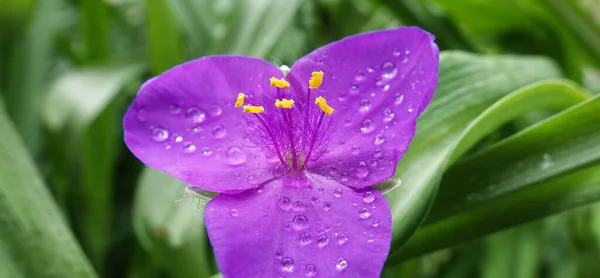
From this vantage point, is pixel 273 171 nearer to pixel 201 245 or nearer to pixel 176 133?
pixel 176 133

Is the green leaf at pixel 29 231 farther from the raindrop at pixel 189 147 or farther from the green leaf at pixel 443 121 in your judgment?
the green leaf at pixel 443 121

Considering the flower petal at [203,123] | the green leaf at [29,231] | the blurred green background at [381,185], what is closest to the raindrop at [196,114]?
the flower petal at [203,123]

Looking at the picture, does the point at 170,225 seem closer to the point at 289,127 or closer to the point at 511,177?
the point at 289,127

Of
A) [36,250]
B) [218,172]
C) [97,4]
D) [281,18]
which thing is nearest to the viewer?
[218,172]

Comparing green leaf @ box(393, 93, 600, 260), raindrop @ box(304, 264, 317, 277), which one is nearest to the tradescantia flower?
raindrop @ box(304, 264, 317, 277)

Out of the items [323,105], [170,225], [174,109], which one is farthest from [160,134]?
[170,225]

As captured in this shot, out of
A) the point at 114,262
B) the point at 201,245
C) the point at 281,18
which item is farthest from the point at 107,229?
the point at 281,18
